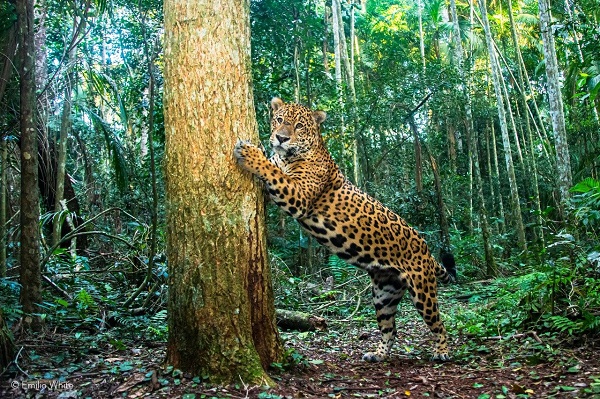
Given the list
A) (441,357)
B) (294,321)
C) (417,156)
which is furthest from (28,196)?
(417,156)

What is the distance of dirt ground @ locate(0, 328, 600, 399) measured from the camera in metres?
3.89

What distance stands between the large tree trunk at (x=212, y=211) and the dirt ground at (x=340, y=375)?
23 cm

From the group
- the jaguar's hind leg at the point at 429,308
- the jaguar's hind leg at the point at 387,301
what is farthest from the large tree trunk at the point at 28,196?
the jaguar's hind leg at the point at 429,308

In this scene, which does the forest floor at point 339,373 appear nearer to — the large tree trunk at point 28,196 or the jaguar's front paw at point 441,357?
the jaguar's front paw at point 441,357

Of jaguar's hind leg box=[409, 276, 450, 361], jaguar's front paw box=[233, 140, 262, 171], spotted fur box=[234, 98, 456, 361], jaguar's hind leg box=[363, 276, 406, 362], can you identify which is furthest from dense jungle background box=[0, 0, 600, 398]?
jaguar's front paw box=[233, 140, 262, 171]

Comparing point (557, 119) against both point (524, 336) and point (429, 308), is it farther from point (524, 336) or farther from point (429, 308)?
point (429, 308)

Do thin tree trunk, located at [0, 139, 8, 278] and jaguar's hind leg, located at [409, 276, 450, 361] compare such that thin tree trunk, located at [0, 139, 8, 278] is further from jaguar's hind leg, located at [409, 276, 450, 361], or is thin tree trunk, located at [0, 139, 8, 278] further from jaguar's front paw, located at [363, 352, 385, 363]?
jaguar's hind leg, located at [409, 276, 450, 361]

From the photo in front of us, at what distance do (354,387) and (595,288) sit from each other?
315cm

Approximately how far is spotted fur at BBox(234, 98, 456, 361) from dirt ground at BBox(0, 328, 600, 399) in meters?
0.58

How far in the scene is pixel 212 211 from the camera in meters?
4.07

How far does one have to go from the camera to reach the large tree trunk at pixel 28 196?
548 centimetres

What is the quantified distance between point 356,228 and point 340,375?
1622 mm

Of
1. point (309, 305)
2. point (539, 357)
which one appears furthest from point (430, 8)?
point (539, 357)

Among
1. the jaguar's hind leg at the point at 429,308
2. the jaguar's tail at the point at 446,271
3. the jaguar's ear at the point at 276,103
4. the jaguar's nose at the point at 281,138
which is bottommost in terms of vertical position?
the jaguar's hind leg at the point at 429,308
